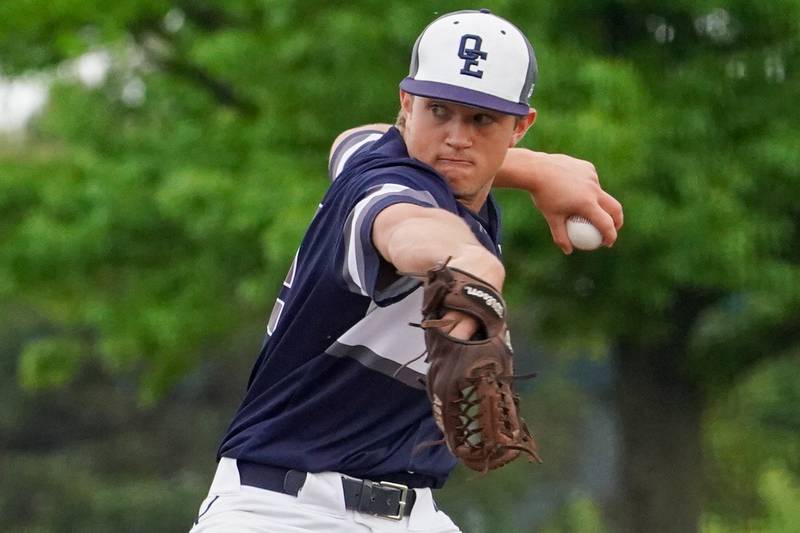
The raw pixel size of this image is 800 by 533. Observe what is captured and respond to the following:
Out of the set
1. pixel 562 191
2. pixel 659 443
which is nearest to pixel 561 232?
pixel 562 191

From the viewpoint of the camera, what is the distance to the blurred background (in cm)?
978

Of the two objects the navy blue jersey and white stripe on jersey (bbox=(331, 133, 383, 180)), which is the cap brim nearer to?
the navy blue jersey

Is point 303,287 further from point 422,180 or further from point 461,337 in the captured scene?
point 461,337

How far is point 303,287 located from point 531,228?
6.31m

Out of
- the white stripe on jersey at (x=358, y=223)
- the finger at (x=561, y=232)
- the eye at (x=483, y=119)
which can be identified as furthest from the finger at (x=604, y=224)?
the white stripe on jersey at (x=358, y=223)

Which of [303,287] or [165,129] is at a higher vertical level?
[165,129]

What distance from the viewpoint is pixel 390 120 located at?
10406 mm

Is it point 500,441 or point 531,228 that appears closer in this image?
point 500,441

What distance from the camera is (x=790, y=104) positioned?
33.6ft

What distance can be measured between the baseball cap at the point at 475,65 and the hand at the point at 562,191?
28.6 inches

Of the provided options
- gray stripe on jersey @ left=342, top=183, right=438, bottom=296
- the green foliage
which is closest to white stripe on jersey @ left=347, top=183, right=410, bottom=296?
gray stripe on jersey @ left=342, top=183, right=438, bottom=296

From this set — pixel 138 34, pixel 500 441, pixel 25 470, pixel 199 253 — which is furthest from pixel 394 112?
pixel 25 470

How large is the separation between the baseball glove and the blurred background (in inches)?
247

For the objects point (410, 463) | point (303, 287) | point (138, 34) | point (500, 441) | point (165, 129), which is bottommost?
point (500, 441)
